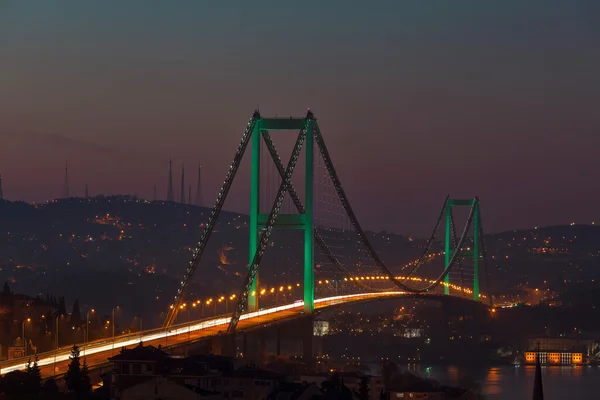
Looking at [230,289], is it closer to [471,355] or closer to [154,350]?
[471,355]

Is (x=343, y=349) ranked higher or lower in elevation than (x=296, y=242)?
lower

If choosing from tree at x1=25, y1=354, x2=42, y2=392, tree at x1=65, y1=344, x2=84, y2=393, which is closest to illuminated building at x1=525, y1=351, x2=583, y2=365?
tree at x1=65, y1=344, x2=84, y2=393

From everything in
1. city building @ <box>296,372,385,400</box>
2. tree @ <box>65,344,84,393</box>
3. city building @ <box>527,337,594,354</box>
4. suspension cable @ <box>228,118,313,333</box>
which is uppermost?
suspension cable @ <box>228,118,313,333</box>

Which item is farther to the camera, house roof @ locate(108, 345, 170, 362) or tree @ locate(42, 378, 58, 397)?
house roof @ locate(108, 345, 170, 362)

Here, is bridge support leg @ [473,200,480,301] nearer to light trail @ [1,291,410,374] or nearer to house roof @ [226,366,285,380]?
light trail @ [1,291,410,374]

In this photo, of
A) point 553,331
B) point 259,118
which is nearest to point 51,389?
point 259,118

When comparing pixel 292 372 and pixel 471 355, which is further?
pixel 471 355

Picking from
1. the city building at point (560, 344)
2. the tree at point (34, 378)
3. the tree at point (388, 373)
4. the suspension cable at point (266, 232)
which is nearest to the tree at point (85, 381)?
the tree at point (34, 378)
